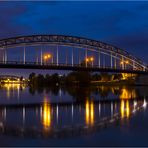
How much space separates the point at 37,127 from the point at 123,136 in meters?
5.27

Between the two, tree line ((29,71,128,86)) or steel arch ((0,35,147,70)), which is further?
tree line ((29,71,128,86))

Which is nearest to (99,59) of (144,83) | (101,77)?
(144,83)

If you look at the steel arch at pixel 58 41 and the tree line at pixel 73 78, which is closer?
the steel arch at pixel 58 41

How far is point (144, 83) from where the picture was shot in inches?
4272

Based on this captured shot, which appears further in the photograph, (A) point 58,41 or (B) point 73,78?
(B) point 73,78

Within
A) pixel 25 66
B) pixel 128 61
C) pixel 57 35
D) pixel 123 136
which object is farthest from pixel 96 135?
pixel 128 61

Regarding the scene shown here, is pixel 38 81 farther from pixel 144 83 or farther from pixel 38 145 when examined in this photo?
pixel 38 145

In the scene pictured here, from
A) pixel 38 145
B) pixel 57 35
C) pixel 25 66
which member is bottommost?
pixel 38 145

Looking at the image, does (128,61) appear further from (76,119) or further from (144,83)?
(76,119)

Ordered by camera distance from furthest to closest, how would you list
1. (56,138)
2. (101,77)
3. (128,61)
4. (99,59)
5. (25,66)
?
(101,77) → (128,61) → (99,59) → (25,66) → (56,138)

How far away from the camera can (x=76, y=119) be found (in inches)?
970

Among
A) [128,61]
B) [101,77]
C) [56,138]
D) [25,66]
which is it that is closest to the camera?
[56,138]

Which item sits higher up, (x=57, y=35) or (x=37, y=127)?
(x=57, y=35)

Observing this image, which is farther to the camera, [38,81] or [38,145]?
[38,81]
